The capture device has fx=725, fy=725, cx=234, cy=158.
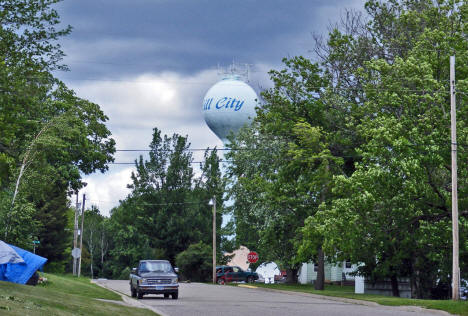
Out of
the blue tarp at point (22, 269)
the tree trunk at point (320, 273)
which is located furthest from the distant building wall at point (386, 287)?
the blue tarp at point (22, 269)

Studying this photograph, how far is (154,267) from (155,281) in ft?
3.89

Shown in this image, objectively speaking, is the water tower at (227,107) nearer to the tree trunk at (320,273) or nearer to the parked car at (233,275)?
the parked car at (233,275)

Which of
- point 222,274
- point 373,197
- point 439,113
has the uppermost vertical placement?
point 439,113

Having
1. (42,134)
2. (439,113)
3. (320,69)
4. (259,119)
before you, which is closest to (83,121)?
(42,134)

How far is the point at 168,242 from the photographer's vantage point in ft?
250

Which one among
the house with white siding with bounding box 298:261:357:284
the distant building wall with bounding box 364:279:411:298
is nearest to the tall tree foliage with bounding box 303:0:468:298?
the distant building wall with bounding box 364:279:411:298

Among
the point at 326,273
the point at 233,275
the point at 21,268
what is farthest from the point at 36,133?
the point at 326,273

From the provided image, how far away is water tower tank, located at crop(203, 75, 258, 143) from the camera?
81.8 m

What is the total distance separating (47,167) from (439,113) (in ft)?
74.0

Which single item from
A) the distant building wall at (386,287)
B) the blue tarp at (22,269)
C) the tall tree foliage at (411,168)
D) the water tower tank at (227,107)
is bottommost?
the distant building wall at (386,287)

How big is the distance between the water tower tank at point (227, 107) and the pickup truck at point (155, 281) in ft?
163

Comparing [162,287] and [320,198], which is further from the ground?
[320,198]

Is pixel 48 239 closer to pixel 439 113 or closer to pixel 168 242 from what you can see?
pixel 168 242

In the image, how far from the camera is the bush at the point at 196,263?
6931 cm
